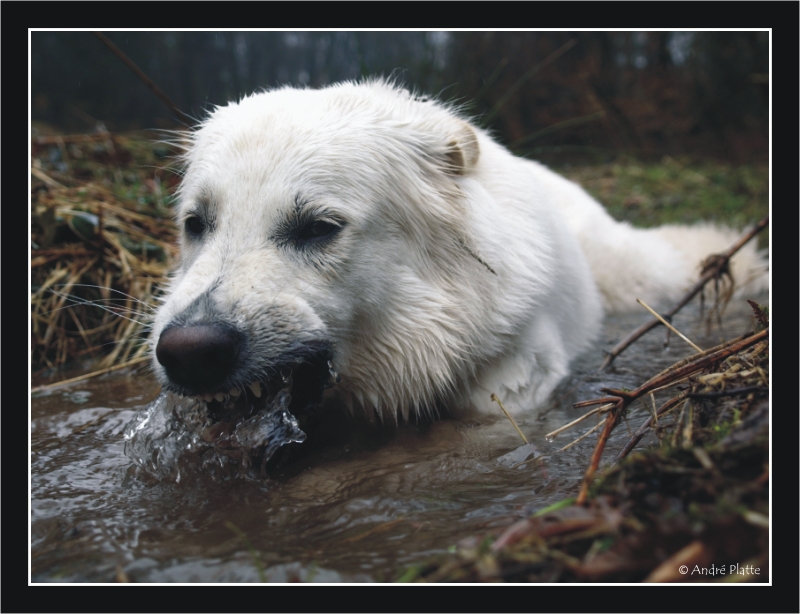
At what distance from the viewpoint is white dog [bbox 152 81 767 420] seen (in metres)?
2.51

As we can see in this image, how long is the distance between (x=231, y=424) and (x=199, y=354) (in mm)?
455

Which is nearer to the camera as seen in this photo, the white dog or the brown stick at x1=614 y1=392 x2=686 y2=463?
the brown stick at x1=614 y1=392 x2=686 y2=463

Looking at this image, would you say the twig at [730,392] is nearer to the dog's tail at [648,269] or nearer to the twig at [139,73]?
the dog's tail at [648,269]

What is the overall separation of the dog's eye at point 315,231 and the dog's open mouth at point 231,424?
45 centimetres

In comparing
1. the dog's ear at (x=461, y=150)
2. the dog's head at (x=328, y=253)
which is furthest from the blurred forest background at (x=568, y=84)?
the dog's head at (x=328, y=253)

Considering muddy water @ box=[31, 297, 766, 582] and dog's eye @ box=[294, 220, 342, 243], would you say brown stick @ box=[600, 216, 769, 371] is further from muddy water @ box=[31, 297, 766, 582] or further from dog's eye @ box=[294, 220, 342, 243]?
dog's eye @ box=[294, 220, 342, 243]

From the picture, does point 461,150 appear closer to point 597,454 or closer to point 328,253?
point 328,253

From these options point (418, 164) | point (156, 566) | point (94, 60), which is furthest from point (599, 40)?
point (156, 566)

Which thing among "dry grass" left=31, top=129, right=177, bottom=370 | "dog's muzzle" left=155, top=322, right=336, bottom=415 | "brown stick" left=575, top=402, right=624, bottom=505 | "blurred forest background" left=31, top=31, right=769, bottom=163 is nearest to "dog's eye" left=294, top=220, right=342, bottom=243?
"dog's muzzle" left=155, top=322, right=336, bottom=415

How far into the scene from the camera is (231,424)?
8.77ft

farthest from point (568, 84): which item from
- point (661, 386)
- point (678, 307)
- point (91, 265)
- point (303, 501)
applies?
point (303, 501)

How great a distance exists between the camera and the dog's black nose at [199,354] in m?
2.31

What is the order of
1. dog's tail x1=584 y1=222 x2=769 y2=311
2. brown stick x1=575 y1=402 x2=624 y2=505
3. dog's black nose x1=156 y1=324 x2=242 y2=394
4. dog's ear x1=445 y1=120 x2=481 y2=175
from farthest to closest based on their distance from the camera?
dog's tail x1=584 y1=222 x2=769 y2=311 → dog's ear x1=445 y1=120 x2=481 y2=175 → dog's black nose x1=156 y1=324 x2=242 y2=394 → brown stick x1=575 y1=402 x2=624 y2=505
